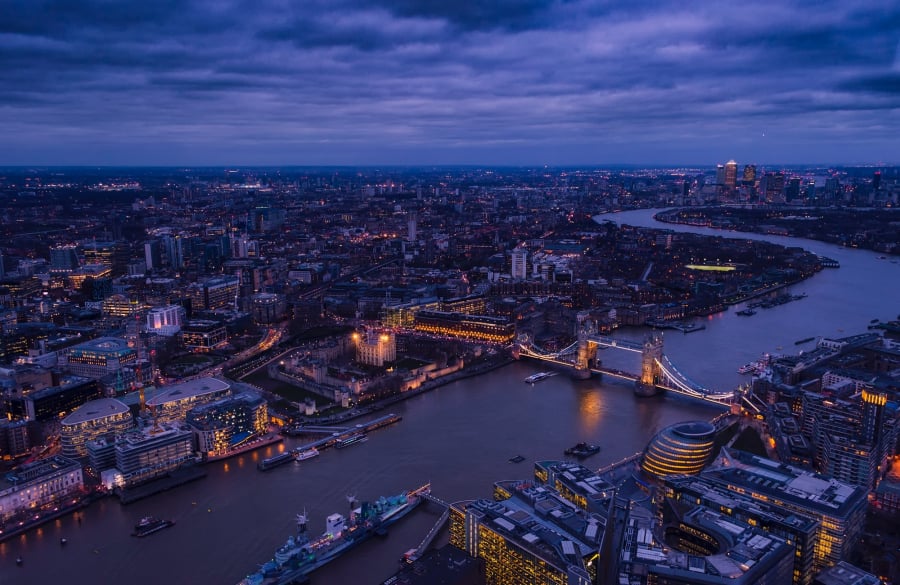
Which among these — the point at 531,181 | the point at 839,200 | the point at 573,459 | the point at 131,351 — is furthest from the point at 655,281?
the point at 531,181

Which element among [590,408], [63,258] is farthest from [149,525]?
[63,258]

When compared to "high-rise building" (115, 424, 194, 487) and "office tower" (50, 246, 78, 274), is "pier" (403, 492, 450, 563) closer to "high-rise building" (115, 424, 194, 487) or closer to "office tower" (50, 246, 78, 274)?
"high-rise building" (115, 424, 194, 487)

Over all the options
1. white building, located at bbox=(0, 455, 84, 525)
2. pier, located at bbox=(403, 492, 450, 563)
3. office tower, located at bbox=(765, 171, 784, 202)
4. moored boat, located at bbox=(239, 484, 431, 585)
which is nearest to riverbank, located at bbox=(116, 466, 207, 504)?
white building, located at bbox=(0, 455, 84, 525)

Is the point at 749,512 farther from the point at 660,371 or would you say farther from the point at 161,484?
the point at 161,484

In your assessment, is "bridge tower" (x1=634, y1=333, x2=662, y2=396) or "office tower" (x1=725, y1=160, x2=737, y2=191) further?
"office tower" (x1=725, y1=160, x2=737, y2=191)

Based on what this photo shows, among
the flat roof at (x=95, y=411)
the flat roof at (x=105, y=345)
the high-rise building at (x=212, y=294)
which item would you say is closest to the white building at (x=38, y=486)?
the flat roof at (x=95, y=411)

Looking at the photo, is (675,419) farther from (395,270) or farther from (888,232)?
(888,232)

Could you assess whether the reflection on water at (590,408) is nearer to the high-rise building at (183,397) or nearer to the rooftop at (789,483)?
the rooftop at (789,483)

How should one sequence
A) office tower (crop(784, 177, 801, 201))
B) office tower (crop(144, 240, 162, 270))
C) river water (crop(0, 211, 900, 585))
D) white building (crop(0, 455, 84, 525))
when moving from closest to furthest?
river water (crop(0, 211, 900, 585)) → white building (crop(0, 455, 84, 525)) → office tower (crop(144, 240, 162, 270)) → office tower (crop(784, 177, 801, 201))
